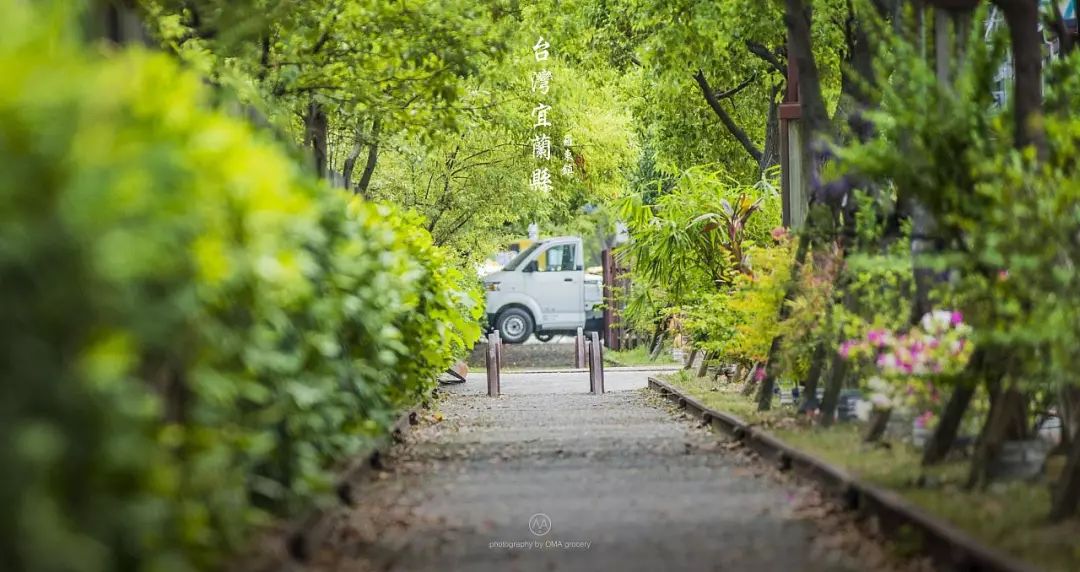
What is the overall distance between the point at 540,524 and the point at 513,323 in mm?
31884

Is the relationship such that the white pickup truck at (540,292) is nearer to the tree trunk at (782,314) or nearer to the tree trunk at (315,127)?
the tree trunk at (315,127)

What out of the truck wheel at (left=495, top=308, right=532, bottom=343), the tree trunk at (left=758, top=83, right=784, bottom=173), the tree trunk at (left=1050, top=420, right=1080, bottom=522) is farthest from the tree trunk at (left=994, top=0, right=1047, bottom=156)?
the truck wheel at (left=495, top=308, right=532, bottom=343)

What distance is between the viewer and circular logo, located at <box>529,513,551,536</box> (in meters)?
9.15

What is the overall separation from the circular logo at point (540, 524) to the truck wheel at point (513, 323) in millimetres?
31280

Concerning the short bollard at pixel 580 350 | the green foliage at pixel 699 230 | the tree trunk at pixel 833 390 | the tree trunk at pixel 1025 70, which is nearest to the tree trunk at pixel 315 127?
the green foliage at pixel 699 230

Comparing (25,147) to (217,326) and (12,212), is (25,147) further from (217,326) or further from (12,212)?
(217,326)

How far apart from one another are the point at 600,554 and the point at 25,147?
186 inches

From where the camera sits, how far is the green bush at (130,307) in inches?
164

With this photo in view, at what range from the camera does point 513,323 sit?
41.3m

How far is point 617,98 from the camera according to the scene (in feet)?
132

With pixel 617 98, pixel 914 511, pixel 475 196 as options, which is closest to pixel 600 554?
pixel 914 511

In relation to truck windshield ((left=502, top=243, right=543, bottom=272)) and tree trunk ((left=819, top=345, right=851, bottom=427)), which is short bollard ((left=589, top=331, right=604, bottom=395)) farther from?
truck windshield ((left=502, top=243, right=543, bottom=272))

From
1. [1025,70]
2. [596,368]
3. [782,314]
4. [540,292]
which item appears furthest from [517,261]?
[1025,70]

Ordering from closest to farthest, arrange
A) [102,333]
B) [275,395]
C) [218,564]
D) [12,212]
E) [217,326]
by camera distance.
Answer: [12,212] → [102,333] → [217,326] → [218,564] → [275,395]
